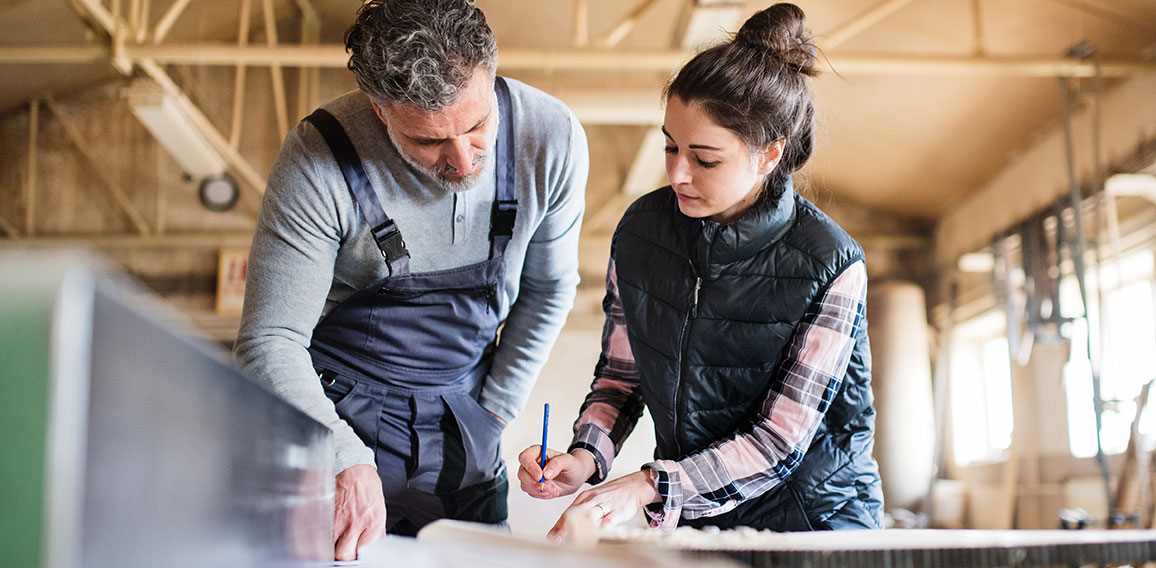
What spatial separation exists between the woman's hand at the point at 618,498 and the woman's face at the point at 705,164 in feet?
1.42

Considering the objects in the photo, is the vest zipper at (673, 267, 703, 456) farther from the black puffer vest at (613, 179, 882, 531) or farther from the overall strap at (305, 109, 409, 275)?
the overall strap at (305, 109, 409, 275)

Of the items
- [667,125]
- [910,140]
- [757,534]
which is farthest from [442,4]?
[910,140]

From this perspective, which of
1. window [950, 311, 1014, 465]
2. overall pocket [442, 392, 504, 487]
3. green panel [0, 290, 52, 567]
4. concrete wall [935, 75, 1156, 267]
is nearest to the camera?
green panel [0, 290, 52, 567]

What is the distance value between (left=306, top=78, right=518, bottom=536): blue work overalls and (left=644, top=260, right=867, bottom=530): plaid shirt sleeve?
49 centimetres

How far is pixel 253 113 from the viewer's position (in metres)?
9.08

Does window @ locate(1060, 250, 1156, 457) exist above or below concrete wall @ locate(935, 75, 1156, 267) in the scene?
below

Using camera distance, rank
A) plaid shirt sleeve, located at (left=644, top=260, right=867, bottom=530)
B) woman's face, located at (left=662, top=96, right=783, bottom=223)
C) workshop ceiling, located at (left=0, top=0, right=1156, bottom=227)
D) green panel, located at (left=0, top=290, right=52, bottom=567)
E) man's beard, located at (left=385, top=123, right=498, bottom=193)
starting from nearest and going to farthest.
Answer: green panel, located at (left=0, top=290, right=52, bottom=567)
plaid shirt sleeve, located at (left=644, top=260, right=867, bottom=530)
woman's face, located at (left=662, top=96, right=783, bottom=223)
man's beard, located at (left=385, top=123, right=498, bottom=193)
workshop ceiling, located at (left=0, top=0, right=1156, bottom=227)

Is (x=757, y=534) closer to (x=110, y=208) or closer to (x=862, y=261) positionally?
(x=862, y=261)

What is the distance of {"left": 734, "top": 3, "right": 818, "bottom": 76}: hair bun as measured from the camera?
5.38 feet

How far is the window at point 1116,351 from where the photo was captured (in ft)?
20.1

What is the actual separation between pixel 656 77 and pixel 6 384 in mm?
7196

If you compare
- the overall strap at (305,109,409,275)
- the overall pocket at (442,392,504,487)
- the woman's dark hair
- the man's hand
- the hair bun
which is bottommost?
the man's hand

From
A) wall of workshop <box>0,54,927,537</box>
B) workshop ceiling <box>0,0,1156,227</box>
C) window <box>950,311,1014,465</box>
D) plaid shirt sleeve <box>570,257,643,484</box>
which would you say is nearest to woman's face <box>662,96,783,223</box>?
plaid shirt sleeve <box>570,257,643,484</box>

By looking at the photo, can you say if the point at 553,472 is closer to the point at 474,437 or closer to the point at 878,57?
the point at 474,437
